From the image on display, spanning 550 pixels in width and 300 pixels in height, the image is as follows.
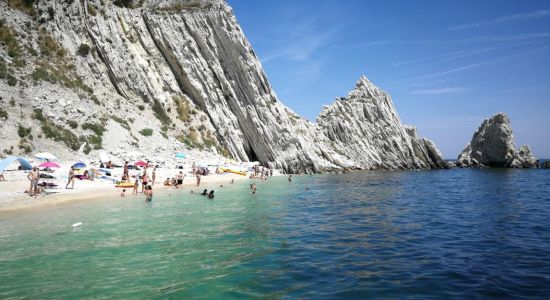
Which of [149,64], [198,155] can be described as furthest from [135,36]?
[198,155]

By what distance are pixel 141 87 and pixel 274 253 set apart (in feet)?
148

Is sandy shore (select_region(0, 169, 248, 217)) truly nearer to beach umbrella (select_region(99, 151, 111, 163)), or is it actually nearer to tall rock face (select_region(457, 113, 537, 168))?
beach umbrella (select_region(99, 151, 111, 163))

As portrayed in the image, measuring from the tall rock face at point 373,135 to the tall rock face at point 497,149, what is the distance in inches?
553

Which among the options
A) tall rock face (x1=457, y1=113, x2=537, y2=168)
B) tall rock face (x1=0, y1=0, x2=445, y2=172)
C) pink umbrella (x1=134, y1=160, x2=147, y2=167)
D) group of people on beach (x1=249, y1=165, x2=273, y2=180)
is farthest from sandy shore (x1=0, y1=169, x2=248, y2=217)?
tall rock face (x1=457, y1=113, x2=537, y2=168)

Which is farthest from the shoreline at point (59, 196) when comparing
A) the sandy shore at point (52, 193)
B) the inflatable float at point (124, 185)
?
the inflatable float at point (124, 185)

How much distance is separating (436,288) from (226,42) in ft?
182

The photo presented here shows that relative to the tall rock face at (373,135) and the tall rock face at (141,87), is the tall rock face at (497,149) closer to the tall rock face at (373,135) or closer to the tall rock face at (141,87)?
the tall rock face at (373,135)

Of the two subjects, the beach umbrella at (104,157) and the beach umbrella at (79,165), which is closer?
the beach umbrella at (79,165)

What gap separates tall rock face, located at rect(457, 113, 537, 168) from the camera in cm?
8362

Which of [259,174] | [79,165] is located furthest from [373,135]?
[79,165]

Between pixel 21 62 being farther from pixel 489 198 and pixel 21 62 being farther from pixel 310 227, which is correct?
pixel 489 198

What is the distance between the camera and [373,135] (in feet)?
261

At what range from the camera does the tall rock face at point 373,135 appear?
252ft

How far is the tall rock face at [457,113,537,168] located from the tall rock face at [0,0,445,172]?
3710cm
